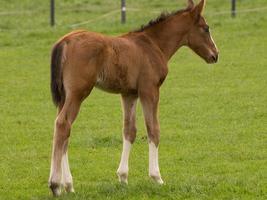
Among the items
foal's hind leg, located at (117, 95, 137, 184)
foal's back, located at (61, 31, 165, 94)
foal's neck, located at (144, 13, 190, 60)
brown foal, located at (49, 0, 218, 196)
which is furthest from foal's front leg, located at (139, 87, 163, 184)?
foal's neck, located at (144, 13, 190, 60)

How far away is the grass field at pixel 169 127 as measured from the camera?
8.88 m

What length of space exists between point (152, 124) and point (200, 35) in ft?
4.53

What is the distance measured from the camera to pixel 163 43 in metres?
9.38

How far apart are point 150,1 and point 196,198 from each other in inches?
994

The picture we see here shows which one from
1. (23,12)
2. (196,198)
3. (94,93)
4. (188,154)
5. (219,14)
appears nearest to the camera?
(196,198)

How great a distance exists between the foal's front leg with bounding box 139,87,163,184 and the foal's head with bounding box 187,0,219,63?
1051 mm

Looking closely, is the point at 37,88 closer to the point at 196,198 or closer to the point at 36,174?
the point at 36,174

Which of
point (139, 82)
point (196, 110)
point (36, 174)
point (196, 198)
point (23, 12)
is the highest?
point (139, 82)

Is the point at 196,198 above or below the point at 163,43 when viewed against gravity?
below

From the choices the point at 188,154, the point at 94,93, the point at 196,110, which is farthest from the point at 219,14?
the point at 188,154

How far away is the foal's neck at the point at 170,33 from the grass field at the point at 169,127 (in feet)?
5.23

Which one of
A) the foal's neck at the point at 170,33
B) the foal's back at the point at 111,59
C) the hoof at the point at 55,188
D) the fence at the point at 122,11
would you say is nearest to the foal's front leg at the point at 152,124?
the foal's back at the point at 111,59

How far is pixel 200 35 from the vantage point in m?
9.57

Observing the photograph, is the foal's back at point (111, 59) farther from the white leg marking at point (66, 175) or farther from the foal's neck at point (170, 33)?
the white leg marking at point (66, 175)
